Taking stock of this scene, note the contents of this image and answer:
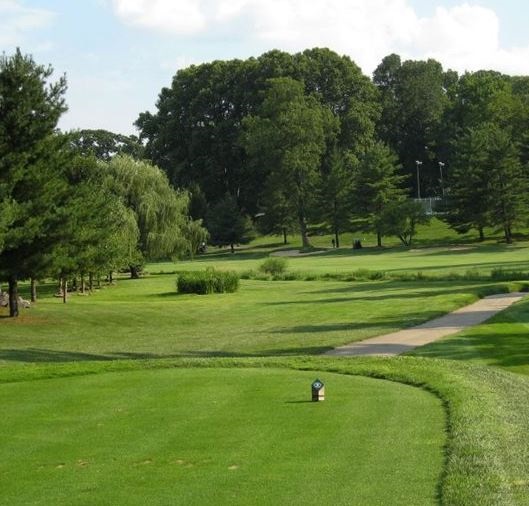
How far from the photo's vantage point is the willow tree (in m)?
60.0

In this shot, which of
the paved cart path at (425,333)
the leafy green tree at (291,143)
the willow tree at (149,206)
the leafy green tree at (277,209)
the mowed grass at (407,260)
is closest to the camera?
the paved cart path at (425,333)

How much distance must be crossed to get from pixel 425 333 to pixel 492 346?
Result: 475cm

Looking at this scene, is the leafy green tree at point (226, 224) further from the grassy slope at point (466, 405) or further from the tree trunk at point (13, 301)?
the grassy slope at point (466, 405)

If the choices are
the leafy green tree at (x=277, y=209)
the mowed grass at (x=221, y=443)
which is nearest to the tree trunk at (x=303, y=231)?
the leafy green tree at (x=277, y=209)

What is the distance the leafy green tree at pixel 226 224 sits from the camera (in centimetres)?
9800

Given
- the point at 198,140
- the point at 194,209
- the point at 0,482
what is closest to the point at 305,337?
the point at 0,482

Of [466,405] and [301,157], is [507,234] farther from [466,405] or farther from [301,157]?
[466,405]

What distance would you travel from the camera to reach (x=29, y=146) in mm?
32344

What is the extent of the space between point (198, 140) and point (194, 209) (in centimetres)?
1454

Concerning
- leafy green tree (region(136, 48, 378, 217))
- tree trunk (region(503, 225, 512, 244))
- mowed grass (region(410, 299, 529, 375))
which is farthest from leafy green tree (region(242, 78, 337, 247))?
mowed grass (region(410, 299, 529, 375))

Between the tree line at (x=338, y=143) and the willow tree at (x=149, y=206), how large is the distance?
30.1 m

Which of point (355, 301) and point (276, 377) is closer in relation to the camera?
point (276, 377)

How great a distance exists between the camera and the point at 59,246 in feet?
107

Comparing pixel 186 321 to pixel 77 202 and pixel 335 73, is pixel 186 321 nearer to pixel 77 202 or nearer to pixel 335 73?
pixel 77 202
